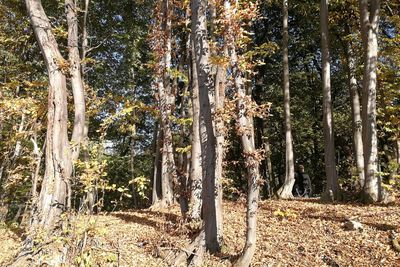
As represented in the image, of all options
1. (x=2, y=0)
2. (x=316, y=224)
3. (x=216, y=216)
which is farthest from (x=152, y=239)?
(x=2, y=0)

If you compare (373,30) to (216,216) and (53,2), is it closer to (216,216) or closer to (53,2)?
(216,216)

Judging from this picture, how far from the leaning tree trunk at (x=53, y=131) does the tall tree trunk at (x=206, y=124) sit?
2.64m

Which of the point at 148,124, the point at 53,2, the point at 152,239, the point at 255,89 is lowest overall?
the point at 152,239

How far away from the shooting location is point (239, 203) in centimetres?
1226

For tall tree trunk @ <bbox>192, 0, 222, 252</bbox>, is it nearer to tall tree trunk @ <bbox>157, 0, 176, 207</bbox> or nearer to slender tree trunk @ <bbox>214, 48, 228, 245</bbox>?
slender tree trunk @ <bbox>214, 48, 228, 245</bbox>

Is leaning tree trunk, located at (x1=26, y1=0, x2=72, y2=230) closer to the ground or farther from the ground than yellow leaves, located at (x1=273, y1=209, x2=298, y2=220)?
farther from the ground

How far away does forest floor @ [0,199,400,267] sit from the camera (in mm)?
6621

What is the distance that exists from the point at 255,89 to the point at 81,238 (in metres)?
17.7

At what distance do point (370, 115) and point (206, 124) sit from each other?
5463mm

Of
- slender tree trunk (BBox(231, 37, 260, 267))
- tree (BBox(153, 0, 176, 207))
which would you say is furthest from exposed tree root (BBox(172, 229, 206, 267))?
tree (BBox(153, 0, 176, 207))

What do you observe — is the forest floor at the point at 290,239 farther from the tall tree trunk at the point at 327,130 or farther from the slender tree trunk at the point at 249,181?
the tall tree trunk at the point at 327,130

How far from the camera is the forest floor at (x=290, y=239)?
6.62 meters

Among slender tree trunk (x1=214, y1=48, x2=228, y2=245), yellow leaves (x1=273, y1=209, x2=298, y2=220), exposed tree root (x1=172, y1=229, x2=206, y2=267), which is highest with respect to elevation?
slender tree trunk (x1=214, y1=48, x2=228, y2=245)

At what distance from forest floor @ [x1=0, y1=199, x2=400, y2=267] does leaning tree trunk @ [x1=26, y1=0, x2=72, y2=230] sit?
106cm
